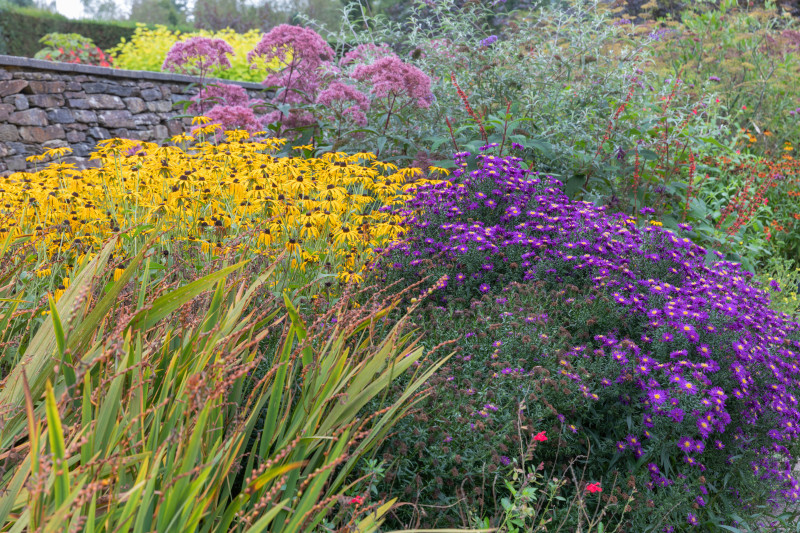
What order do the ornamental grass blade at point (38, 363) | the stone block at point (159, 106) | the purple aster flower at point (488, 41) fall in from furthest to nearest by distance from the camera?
1. the stone block at point (159, 106)
2. the purple aster flower at point (488, 41)
3. the ornamental grass blade at point (38, 363)

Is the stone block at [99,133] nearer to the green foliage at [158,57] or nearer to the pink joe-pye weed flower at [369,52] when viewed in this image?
the pink joe-pye weed flower at [369,52]

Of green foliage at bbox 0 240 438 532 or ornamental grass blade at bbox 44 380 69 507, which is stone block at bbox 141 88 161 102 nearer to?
green foliage at bbox 0 240 438 532

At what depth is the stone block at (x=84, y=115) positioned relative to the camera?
729 centimetres

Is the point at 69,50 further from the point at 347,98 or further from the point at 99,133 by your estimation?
the point at 347,98

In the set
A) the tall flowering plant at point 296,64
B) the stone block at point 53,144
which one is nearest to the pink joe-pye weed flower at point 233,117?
the tall flowering plant at point 296,64

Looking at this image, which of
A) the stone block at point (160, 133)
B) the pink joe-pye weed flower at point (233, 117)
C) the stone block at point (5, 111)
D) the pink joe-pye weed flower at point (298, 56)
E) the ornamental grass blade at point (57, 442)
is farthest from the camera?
the stone block at point (160, 133)

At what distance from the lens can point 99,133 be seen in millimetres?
7566

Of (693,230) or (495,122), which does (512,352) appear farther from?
(693,230)

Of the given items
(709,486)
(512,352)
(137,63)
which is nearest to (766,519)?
(709,486)

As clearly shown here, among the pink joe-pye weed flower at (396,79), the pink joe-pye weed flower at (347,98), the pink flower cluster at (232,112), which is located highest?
the pink joe-pye weed flower at (396,79)

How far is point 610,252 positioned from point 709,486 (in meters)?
1.16

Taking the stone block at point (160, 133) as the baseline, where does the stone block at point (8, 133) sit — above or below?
above

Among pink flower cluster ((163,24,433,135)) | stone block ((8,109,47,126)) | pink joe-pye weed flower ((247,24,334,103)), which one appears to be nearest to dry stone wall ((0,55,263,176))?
stone block ((8,109,47,126))

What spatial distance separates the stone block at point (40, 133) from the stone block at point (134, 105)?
3.02ft
